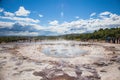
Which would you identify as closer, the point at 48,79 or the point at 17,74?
the point at 48,79

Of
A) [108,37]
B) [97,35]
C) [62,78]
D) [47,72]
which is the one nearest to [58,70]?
[47,72]

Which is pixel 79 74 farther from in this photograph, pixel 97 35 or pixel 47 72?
pixel 97 35

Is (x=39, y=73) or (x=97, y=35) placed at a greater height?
(x=97, y=35)

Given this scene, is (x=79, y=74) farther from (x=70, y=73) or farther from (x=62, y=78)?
(x=62, y=78)

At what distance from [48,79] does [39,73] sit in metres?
1.00

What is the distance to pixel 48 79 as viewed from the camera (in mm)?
6363

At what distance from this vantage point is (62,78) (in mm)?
6520

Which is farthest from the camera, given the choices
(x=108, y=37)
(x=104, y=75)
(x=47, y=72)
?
(x=108, y=37)

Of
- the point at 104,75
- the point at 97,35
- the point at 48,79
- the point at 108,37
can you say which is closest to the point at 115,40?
the point at 108,37

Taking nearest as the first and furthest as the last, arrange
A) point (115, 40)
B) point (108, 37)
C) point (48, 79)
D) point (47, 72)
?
point (48, 79) → point (47, 72) → point (115, 40) → point (108, 37)

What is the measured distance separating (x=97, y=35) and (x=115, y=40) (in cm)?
827

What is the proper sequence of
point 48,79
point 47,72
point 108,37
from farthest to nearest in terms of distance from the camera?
point 108,37
point 47,72
point 48,79

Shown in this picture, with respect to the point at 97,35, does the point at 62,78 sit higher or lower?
lower

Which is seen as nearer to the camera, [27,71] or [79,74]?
[79,74]
